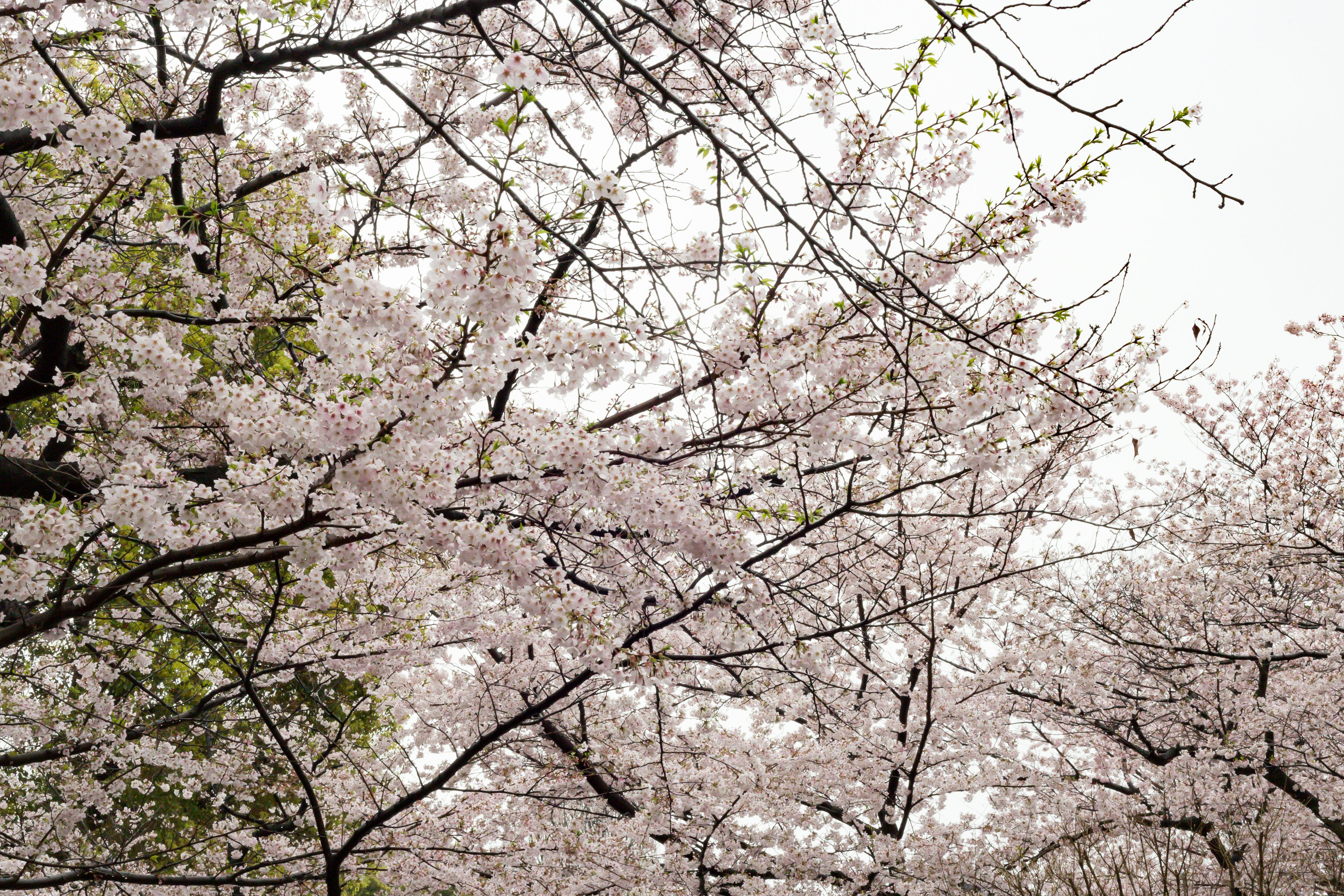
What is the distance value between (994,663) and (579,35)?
7.19m

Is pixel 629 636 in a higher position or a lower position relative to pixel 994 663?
lower

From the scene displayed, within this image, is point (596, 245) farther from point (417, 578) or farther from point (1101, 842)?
point (1101, 842)

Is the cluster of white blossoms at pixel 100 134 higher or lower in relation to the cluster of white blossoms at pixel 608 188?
higher

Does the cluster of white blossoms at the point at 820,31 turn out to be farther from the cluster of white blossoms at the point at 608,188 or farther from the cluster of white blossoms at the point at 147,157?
the cluster of white blossoms at the point at 147,157

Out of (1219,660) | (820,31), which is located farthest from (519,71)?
(1219,660)

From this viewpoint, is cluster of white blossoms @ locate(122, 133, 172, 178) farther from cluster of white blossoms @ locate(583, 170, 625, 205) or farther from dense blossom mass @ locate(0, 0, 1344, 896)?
cluster of white blossoms @ locate(583, 170, 625, 205)

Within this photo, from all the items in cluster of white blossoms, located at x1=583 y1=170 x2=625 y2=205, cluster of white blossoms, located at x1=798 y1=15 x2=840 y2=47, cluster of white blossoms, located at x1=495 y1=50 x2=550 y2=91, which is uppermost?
cluster of white blossoms, located at x1=798 y1=15 x2=840 y2=47

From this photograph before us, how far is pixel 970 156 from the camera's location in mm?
4285

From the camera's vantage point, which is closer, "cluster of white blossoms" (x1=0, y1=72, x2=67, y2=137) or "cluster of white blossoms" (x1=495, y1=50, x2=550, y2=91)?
"cluster of white blossoms" (x1=495, y1=50, x2=550, y2=91)

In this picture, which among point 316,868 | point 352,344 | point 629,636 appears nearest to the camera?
point 352,344

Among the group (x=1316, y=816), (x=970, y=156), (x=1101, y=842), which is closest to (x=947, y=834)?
(x=1101, y=842)

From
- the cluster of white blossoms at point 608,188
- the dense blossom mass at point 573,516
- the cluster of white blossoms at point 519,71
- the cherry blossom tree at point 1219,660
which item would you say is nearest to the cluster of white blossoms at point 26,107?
the dense blossom mass at point 573,516

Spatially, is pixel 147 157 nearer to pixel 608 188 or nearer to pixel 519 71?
pixel 519 71

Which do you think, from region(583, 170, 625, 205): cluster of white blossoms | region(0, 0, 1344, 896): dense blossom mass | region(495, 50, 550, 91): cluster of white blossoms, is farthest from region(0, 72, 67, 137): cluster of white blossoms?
region(583, 170, 625, 205): cluster of white blossoms
